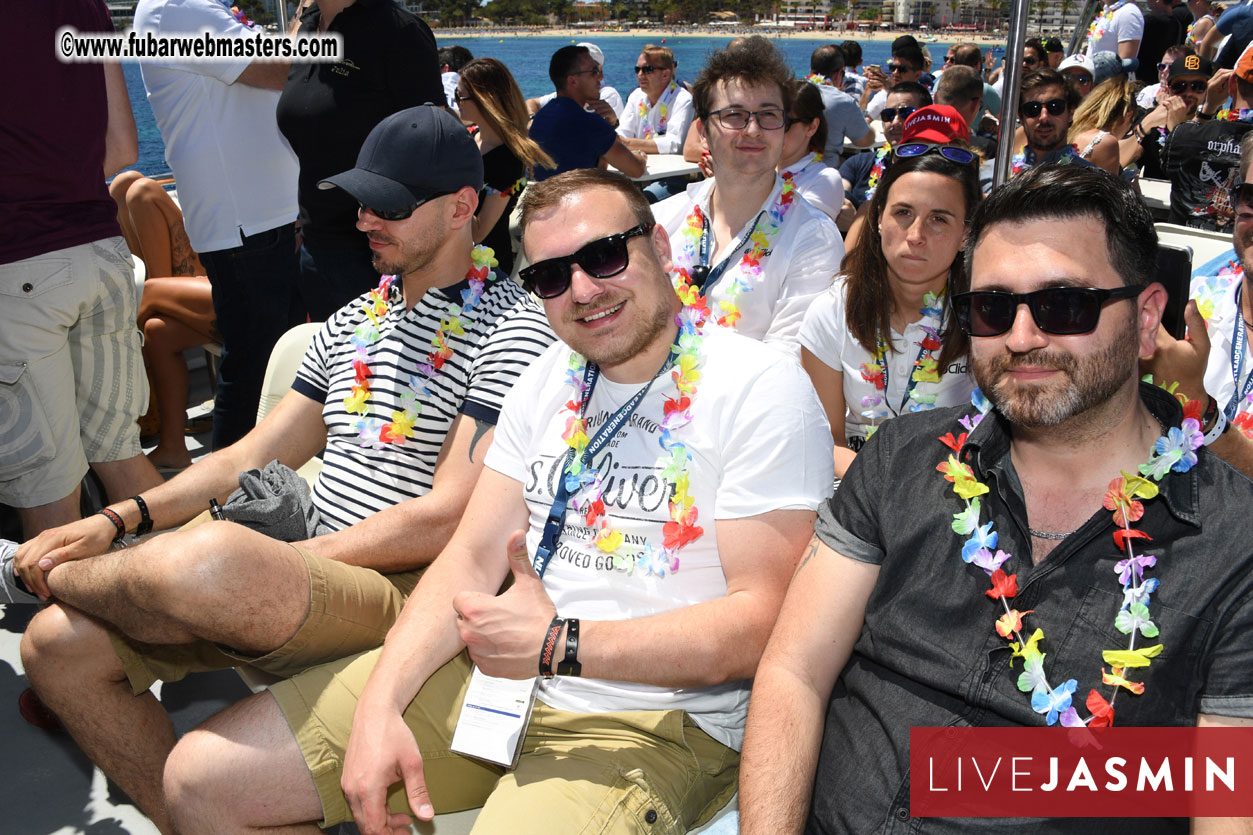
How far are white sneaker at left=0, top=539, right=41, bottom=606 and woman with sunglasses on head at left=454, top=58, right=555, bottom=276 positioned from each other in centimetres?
300

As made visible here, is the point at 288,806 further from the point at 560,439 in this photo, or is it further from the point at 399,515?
the point at 560,439

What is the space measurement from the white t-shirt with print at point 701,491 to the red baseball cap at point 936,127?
109cm

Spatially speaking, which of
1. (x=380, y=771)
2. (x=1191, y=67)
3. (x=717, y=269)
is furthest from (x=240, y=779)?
(x=1191, y=67)

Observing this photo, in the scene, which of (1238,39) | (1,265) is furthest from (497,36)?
(1,265)

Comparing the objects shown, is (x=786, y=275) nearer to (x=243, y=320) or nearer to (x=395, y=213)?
(x=395, y=213)

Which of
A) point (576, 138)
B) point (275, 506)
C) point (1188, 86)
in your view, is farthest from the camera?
point (1188, 86)

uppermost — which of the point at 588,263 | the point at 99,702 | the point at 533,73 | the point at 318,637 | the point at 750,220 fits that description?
the point at 588,263

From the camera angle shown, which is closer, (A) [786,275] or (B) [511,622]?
(B) [511,622]

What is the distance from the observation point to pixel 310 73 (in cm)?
367

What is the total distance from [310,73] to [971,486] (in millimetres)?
3084

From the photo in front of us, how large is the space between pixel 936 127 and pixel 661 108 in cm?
704

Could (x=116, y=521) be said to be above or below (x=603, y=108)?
below

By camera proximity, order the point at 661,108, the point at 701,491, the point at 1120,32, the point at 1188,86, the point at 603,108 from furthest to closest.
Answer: the point at 1120,32, the point at 661,108, the point at 603,108, the point at 1188,86, the point at 701,491

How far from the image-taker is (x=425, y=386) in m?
2.55
